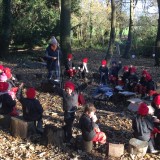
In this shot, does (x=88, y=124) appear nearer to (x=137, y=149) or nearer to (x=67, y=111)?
(x=67, y=111)

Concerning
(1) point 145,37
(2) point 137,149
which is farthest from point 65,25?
(1) point 145,37

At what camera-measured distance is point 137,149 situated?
6703mm

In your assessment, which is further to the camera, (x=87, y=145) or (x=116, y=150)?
(x=87, y=145)

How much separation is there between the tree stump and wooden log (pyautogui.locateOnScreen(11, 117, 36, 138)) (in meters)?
0.50

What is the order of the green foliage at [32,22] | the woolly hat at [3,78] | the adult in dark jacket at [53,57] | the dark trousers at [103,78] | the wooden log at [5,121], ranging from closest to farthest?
1. the wooden log at [5,121]
2. the woolly hat at [3,78]
3. the adult in dark jacket at [53,57]
4. the dark trousers at [103,78]
5. the green foliage at [32,22]

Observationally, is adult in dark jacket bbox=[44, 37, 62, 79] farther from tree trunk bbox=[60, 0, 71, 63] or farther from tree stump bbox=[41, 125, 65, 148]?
tree stump bbox=[41, 125, 65, 148]

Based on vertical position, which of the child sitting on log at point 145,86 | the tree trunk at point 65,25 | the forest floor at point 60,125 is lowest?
the forest floor at point 60,125

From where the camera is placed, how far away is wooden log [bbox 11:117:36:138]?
290 inches

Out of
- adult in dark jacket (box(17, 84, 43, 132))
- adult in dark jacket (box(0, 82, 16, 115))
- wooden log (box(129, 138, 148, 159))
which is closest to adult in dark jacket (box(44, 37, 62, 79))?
adult in dark jacket (box(0, 82, 16, 115))

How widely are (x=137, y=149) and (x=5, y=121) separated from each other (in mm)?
3192

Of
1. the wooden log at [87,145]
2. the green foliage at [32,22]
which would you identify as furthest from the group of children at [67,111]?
the green foliage at [32,22]

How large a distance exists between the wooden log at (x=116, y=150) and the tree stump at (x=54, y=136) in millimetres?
1062

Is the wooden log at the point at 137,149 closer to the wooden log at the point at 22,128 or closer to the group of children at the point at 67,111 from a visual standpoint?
the group of children at the point at 67,111

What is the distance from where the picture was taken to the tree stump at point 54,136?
6.97 meters
